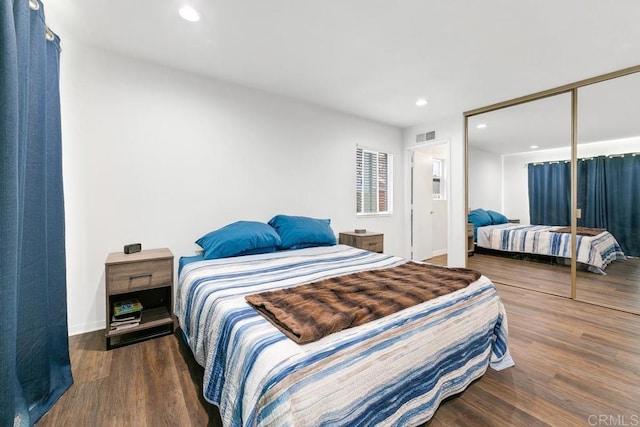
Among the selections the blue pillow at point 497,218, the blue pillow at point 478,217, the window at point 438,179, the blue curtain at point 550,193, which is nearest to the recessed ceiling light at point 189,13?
the blue pillow at point 478,217

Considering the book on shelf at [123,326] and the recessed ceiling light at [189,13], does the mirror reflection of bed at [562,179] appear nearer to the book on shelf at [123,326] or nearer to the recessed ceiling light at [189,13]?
the recessed ceiling light at [189,13]

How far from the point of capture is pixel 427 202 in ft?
17.2

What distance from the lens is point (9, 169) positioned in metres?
1.01

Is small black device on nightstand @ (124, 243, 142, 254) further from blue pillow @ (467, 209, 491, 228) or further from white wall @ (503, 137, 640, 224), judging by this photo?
white wall @ (503, 137, 640, 224)

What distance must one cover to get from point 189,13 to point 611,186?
182 inches

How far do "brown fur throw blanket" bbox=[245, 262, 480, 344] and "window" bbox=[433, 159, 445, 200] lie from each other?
4.02 meters

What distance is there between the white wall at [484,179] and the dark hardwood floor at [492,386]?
6.58 ft

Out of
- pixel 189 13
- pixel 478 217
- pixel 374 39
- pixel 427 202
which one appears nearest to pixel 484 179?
pixel 478 217

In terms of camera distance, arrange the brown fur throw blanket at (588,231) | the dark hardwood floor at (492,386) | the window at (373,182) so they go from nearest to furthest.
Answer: the dark hardwood floor at (492,386) → the brown fur throw blanket at (588,231) → the window at (373,182)

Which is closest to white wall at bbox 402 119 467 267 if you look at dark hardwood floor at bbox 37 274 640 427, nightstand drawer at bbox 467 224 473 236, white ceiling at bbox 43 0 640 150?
nightstand drawer at bbox 467 224 473 236

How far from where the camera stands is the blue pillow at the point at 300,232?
3021 mm

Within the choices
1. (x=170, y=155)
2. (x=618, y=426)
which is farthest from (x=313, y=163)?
(x=618, y=426)

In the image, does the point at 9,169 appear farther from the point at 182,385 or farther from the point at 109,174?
the point at 109,174

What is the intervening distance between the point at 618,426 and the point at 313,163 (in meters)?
3.46
